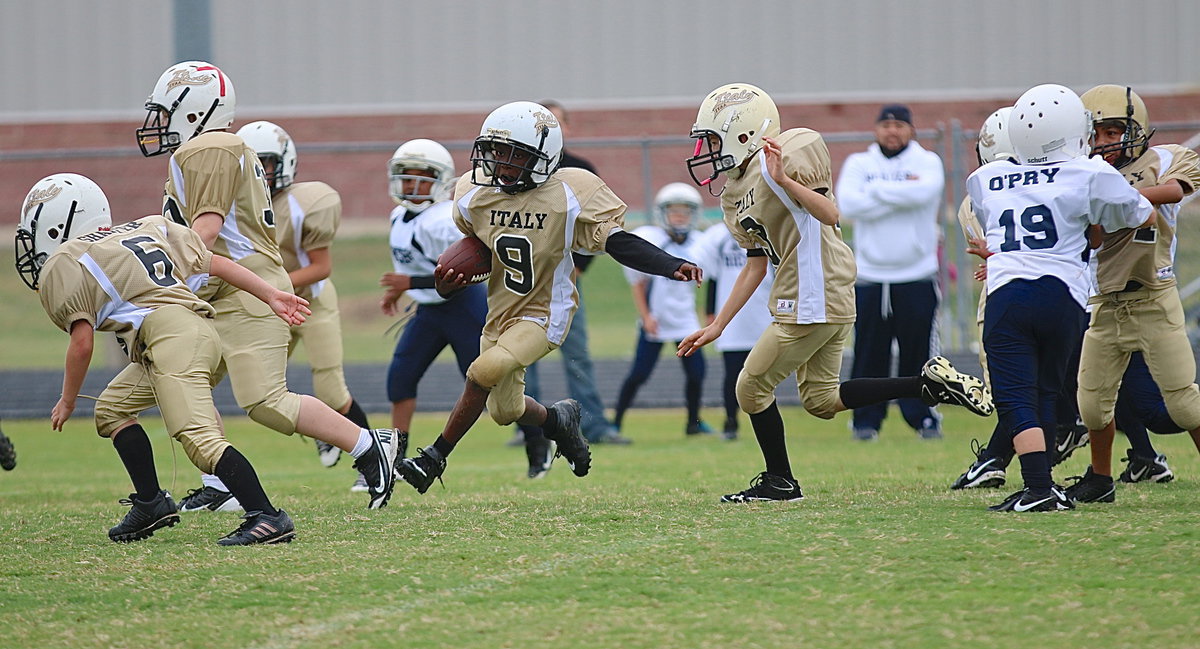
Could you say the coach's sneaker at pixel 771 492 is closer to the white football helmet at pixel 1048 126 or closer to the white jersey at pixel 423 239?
the white football helmet at pixel 1048 126

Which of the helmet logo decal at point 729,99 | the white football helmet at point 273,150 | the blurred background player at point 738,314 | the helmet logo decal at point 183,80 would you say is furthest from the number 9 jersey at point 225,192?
the blurred background player at point 738,314

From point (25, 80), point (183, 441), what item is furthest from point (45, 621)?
point (25, 80)

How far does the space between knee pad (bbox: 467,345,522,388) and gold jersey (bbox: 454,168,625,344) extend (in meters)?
0.19

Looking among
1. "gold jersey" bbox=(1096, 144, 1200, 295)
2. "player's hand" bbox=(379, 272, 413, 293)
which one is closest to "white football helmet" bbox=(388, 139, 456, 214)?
"player's hand" bbox=(379, 272, 413, 293)

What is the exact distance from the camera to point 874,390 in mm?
5961

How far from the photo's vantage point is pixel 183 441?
502 centimetres

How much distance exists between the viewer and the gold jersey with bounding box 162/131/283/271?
18.5 feet

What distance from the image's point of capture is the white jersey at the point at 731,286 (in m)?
9.88

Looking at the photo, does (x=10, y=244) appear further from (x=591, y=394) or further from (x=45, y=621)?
(x=45, y=621)

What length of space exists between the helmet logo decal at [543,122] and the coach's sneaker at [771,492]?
5.70ft

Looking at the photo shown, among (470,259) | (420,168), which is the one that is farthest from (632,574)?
(420,168)

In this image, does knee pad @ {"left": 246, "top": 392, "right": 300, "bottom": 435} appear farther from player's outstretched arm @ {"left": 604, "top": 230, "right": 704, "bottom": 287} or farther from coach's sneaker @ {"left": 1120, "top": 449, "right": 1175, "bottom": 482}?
coach's sneaker @ {"left": 1120, "top": 449, "right": 1175, "bottom": 482}

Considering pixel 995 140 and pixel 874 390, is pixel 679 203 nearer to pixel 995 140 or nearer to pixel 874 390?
pixel 995 140

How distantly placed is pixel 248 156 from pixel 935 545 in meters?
3.30
